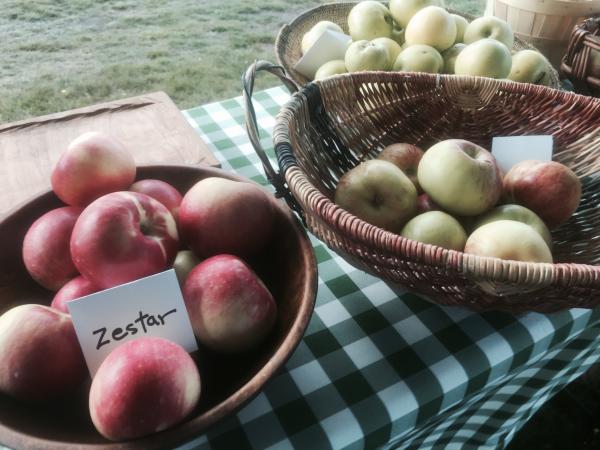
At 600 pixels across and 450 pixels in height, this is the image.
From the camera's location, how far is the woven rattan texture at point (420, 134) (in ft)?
1.36

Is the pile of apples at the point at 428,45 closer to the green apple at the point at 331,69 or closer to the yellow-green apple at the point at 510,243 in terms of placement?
the green apple at the point at 331,69

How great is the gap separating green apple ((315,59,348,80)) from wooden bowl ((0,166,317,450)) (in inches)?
16.4

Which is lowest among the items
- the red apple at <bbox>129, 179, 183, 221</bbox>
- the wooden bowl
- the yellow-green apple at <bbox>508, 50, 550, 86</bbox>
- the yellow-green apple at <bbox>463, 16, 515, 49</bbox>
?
the wooden bowl

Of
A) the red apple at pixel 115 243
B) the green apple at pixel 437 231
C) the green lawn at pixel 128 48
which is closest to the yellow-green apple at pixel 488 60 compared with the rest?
the green apple at pixel 437 231

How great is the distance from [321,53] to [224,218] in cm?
54

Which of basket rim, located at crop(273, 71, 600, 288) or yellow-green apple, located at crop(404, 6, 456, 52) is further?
yellow-green apple, located at crop(404, 6, 456, 52)

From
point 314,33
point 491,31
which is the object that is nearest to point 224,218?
point 314,33

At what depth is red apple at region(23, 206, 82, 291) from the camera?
43 cm

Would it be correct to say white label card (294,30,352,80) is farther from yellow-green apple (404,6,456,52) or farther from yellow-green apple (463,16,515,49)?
yellow-green apple (463,16,515,49)

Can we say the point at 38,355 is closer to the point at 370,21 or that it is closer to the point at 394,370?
the point at 394,370

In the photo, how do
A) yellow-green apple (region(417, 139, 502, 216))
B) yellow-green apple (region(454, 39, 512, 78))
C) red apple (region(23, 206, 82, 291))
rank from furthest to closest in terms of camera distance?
yellow-green apple (region(454, 39, 512, 78)) < yellow-green apple (region(417, 139, 502, 216)) < red apple (region(23, 206, 82, 291))

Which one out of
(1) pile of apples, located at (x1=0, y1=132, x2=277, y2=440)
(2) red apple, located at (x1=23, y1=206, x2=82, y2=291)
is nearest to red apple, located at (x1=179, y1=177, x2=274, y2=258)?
(1) pile of apples, located at (x1=0, y1=132, x2=277, y2=440)

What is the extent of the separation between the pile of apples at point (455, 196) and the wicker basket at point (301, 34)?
36 centimetres

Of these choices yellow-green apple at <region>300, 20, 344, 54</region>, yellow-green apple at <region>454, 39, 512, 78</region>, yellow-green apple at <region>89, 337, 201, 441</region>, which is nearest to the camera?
yellow-green apple at <region>89, 337, 201, 441</region>
